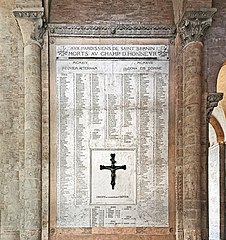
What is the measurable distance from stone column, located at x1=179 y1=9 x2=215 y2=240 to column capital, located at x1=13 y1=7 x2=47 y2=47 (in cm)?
297

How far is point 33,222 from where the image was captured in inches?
508

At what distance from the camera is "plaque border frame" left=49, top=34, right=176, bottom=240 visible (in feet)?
43.8

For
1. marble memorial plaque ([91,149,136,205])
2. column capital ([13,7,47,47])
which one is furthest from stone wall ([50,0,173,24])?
marble memorial plaque ([91,149,136,205])

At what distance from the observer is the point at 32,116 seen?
43.2 ft

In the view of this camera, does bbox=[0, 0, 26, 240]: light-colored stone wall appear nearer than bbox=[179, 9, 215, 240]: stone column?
No

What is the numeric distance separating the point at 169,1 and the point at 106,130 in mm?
3180

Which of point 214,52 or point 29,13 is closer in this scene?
point 29,13

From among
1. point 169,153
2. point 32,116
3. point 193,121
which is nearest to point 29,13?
point 32,116

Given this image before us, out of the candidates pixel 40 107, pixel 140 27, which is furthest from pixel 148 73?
pixel 40 107

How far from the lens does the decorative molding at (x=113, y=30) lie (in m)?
13.6

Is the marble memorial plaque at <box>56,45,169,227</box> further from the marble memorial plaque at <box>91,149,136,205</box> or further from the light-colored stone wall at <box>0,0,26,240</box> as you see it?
the light-colored stone wall at <box>0,0,26,240</box>

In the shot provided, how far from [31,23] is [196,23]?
3.43m

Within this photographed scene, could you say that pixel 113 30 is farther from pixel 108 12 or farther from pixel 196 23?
pixel 196 23

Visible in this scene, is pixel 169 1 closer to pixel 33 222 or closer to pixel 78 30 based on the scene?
pixel 78 30
